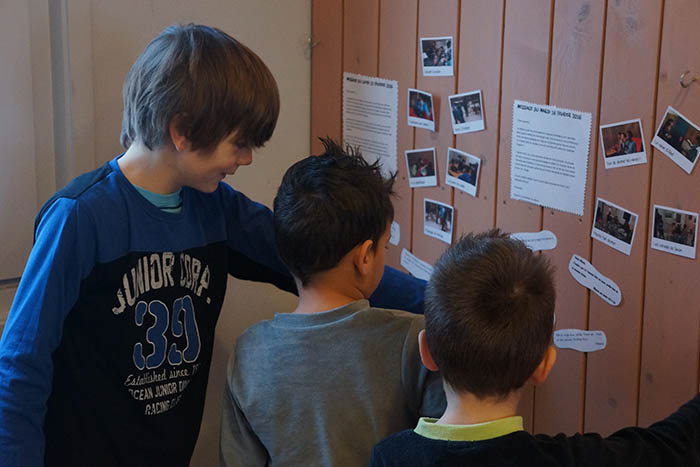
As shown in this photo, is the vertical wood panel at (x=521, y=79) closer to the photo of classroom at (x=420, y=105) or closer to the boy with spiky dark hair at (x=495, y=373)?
the photo of classroom at (x=420, y=105)

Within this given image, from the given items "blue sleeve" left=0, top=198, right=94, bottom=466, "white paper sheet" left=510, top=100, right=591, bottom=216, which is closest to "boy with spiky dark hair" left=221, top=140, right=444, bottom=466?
"blue sleeve" left=0, top=198, right=94, bottom=466

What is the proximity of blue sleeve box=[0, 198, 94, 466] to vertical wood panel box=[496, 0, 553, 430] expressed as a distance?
2.94 ft

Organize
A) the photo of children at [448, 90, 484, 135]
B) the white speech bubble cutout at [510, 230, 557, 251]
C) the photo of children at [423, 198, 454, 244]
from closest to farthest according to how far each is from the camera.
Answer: the white speech bubble cutout at [510, 230, 557, 251] → the photo of children at [448, 90, 484, 135] → the photo of children at [423, 198, 454, 244]

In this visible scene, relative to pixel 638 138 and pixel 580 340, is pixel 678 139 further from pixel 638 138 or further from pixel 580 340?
pixel 580 340

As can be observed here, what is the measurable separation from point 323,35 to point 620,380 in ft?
3.79

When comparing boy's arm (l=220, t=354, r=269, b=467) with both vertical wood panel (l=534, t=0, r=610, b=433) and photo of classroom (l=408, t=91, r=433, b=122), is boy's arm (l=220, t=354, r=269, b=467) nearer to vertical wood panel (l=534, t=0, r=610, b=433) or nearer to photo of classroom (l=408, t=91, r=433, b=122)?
vertical wood panel (l=534, t=0, r=610, b=433)

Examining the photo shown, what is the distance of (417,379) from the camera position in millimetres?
1120

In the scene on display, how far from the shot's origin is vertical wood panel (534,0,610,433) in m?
1.47

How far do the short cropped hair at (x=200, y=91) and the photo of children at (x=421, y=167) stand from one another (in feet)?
2.20

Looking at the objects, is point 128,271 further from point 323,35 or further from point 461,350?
point 323,35

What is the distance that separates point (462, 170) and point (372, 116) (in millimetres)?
342

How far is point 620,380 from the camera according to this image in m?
1.50

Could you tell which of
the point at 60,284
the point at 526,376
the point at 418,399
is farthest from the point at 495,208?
the point at 60,284

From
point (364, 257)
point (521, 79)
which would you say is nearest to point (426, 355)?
point (364, 257)
